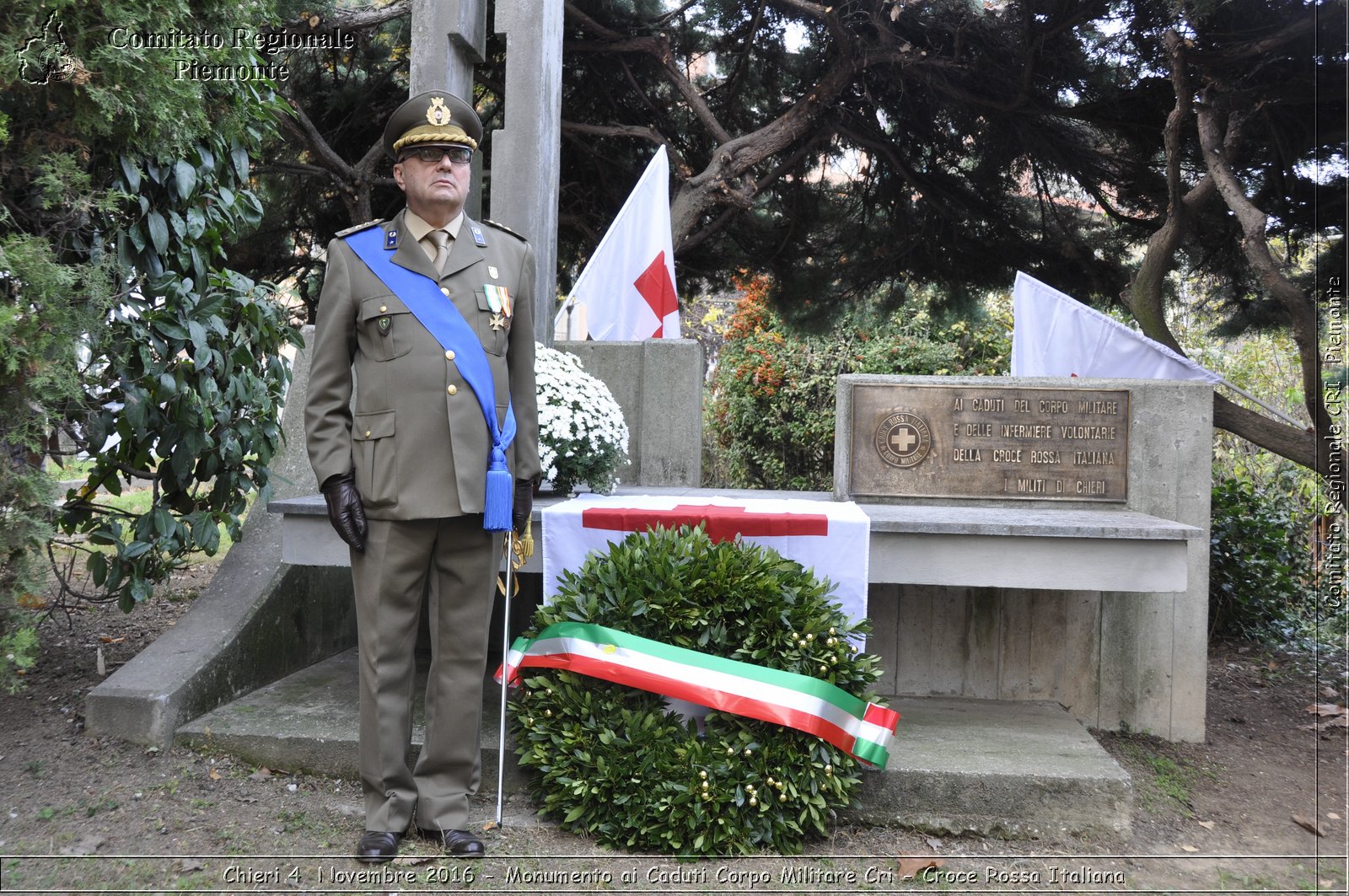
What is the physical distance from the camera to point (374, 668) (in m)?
3.14

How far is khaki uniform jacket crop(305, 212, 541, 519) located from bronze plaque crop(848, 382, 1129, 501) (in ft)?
6.79

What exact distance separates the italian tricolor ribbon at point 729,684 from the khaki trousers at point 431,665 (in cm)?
33

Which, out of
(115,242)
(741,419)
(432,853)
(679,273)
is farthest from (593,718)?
(741,419)

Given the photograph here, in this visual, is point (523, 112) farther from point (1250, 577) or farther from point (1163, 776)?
point (1250, 577)

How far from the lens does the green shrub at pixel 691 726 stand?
3240mm

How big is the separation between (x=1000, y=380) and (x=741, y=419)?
264 inches

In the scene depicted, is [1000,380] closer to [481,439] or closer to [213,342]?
[481,439]

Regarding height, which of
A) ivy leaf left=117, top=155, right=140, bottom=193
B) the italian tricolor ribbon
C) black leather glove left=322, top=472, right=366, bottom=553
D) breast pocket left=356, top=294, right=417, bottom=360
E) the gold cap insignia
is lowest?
the italian tricolor ribbon

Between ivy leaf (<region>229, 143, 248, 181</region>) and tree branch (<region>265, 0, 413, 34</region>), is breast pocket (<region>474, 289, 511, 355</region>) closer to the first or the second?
ivy leaf (<region>229, 143, 248, 181</region>)

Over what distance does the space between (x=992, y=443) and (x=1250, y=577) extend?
3.13 m

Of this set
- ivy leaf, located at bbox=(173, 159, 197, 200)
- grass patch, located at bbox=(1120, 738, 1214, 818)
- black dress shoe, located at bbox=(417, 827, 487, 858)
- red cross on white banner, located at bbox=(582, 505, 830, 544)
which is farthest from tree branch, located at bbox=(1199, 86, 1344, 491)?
ivy leaf, located at bbox=(173, 159, 197, 200)

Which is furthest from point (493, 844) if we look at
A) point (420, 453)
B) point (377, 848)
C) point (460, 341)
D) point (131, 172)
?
point (131, 172)

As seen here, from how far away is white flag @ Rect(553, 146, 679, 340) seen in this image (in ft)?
20.6

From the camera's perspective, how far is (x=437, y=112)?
3.17 meters
